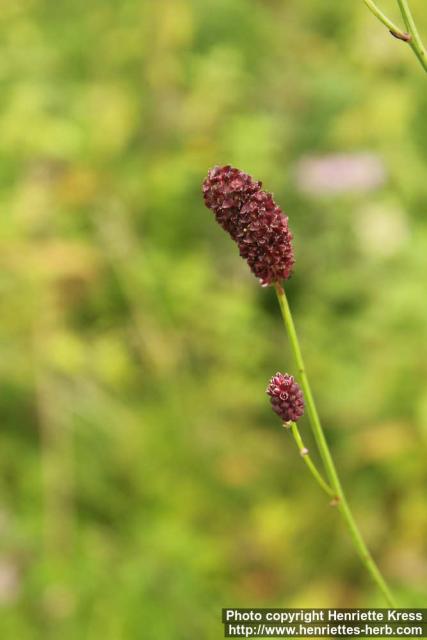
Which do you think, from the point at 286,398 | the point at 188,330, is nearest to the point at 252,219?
the point at 286,398

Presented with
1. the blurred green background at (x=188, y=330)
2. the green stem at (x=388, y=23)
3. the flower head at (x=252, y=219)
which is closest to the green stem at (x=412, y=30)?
the green stem at (x=388, y=23)

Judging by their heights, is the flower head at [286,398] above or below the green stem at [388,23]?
below

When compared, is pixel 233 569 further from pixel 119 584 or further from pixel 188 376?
pixel 188 376

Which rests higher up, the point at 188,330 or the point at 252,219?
the point at 188,330

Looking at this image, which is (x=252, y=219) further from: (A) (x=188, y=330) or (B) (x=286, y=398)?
(A) (x=188, y=330)

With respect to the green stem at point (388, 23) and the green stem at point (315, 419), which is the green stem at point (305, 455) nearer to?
the green stem at point (315, 419)

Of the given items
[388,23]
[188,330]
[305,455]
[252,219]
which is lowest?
[305,455]
